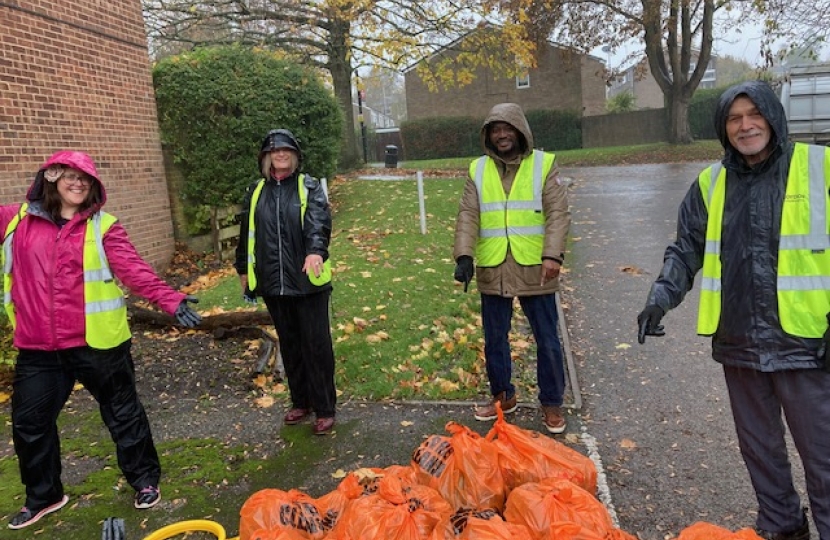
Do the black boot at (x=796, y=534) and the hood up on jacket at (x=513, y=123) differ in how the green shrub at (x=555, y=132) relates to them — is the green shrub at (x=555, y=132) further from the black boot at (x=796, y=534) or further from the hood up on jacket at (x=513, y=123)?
the black boot at (x=796, y=534)

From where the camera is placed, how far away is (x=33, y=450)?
3.22m

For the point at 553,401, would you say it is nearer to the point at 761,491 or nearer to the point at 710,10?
the point at 761,491

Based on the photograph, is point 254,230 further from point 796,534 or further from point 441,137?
point 441,137

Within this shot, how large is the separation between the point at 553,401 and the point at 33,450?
9.48ft

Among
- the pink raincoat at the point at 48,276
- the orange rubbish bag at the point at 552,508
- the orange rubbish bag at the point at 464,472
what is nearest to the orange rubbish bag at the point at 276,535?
the orange rubbish bag at the point at 464,472

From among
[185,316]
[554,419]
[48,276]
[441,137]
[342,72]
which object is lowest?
[554,419]

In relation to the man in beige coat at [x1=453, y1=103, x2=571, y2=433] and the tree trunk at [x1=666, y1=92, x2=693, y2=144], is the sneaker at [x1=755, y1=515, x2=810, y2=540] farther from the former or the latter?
the tree trunk at [x1=666, y1=92, x2=693, y2=144]

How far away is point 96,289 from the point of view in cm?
313

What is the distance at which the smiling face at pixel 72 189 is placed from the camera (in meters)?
3.13

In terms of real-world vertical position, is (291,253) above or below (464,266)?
above

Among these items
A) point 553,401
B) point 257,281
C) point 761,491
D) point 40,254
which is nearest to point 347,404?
point 257,281

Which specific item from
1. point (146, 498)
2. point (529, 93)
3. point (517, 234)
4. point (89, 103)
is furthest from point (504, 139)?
point (529, 93)

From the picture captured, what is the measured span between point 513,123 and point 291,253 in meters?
1.53

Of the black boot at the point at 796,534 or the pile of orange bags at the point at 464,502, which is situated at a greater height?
the pile of orange bags at the point at 464,502
